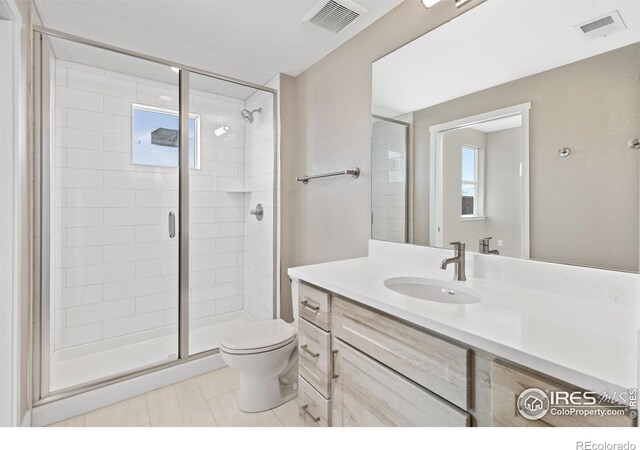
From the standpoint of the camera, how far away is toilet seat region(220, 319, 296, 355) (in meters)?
1.65

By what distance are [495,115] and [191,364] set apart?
2.28m

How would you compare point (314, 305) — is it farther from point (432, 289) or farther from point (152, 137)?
point (152, 137)

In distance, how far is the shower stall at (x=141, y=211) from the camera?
6.31 feet

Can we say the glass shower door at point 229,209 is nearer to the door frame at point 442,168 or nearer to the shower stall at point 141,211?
the shower stall at point 141,211

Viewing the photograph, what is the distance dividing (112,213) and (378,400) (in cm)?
223

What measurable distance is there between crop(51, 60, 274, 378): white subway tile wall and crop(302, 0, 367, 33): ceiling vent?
90 cm

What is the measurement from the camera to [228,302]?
2.76 meters

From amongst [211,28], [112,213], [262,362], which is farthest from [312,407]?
[211,28]

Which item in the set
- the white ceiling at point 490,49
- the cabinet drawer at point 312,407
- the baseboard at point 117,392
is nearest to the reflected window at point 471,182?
the white ceiling at point 490,49

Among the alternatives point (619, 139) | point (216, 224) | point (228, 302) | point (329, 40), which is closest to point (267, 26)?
point (329, 40)

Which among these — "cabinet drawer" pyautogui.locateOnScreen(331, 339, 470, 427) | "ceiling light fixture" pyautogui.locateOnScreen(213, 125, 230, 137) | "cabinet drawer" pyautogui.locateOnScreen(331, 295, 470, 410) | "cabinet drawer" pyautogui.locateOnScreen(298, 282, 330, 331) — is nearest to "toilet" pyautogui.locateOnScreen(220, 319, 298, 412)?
"cabinet drawer" pyautogui.locateOnScreen(298, 282, 330, 331)

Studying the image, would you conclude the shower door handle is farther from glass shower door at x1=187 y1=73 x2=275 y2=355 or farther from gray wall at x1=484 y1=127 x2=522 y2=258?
gray wall at x1=484 y1=127 x2=522 y2=258

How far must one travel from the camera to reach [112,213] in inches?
90.1
